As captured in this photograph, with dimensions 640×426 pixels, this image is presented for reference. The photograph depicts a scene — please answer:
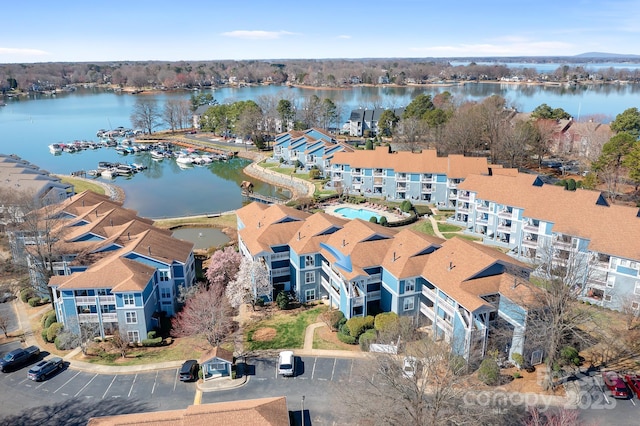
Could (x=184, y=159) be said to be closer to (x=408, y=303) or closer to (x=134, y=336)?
(x=134, y=336)

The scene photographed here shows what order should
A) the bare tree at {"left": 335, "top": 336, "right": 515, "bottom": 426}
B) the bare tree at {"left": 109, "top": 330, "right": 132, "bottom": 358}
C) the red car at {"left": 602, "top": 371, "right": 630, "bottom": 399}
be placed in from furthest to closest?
the bare tree at {"left": 109, "top": 330, "right": 132, "bottom": 358}, the red car at {"left": 602, "top": 371, "right": 630, "bottom": 399}, the bare tree at {"left": 335, "top": 336, "right": 515, "bottom": 426}

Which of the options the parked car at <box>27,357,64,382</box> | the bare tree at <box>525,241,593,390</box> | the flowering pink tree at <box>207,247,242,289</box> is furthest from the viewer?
the flowering pink tree at <box>207,247,242,289</box>

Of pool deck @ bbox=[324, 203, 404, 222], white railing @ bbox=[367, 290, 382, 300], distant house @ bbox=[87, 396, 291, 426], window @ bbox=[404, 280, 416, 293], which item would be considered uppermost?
window @ bbox=[404, 280, 416, 293]

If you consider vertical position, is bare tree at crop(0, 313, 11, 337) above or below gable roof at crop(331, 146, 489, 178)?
below

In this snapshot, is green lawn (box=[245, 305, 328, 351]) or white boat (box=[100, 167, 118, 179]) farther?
white boat (box=[100, 167, 118, 179])

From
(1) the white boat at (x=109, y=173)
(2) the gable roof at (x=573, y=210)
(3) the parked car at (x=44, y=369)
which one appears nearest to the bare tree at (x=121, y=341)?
(3) the parked car at (x=44, y=369)

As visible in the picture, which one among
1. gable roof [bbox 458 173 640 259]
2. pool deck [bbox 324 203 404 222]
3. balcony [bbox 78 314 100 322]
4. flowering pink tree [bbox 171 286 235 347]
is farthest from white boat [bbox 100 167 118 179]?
gable roof [bbox 458 173 640 259]

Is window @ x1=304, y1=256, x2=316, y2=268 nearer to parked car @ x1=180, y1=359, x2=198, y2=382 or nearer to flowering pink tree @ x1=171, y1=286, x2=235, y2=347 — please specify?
flowering pink tree @ x1=171, y1=286, x2=235, y2=347

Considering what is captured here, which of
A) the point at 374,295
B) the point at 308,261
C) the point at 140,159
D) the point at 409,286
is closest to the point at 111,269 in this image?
the point at 308,261
